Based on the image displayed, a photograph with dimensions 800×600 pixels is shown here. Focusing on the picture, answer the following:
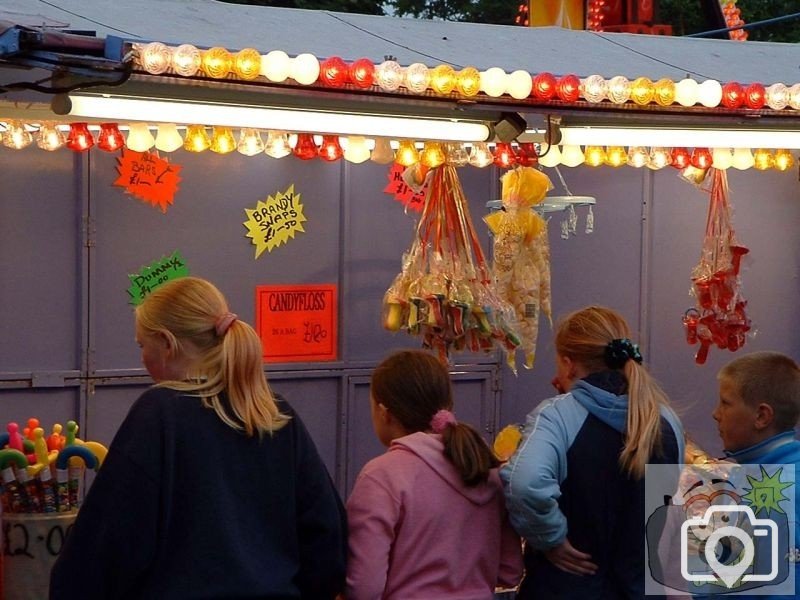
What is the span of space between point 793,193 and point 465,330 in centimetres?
344

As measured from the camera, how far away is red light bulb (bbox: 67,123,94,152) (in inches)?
157

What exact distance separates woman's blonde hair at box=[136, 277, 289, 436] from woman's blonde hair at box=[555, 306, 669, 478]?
0.77 meters

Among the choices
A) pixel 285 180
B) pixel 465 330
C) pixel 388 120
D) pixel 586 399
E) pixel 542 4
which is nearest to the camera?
pixel 586 399

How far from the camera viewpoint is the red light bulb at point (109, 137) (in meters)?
3.90

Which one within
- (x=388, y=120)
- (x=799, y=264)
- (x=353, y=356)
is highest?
(x=388, y=120)

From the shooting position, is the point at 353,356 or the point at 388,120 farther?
the point at 353,356

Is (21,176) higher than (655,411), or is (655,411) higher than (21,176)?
(21,176)

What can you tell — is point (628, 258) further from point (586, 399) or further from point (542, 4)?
point (586, 399)

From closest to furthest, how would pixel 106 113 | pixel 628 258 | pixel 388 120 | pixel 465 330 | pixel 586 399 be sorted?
pixel 586 399 → pixel 106 113 → pixel 388 120 → pixel 465 330 → pixel 628 258

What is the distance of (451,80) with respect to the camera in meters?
3.32

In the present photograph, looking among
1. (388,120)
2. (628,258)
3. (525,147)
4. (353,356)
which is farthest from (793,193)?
(388,120)

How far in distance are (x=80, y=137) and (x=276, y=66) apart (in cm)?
123

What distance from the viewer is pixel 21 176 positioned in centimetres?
487

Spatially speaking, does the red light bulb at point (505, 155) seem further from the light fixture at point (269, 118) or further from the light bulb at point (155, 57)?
the light bulb at point (155, 57)
